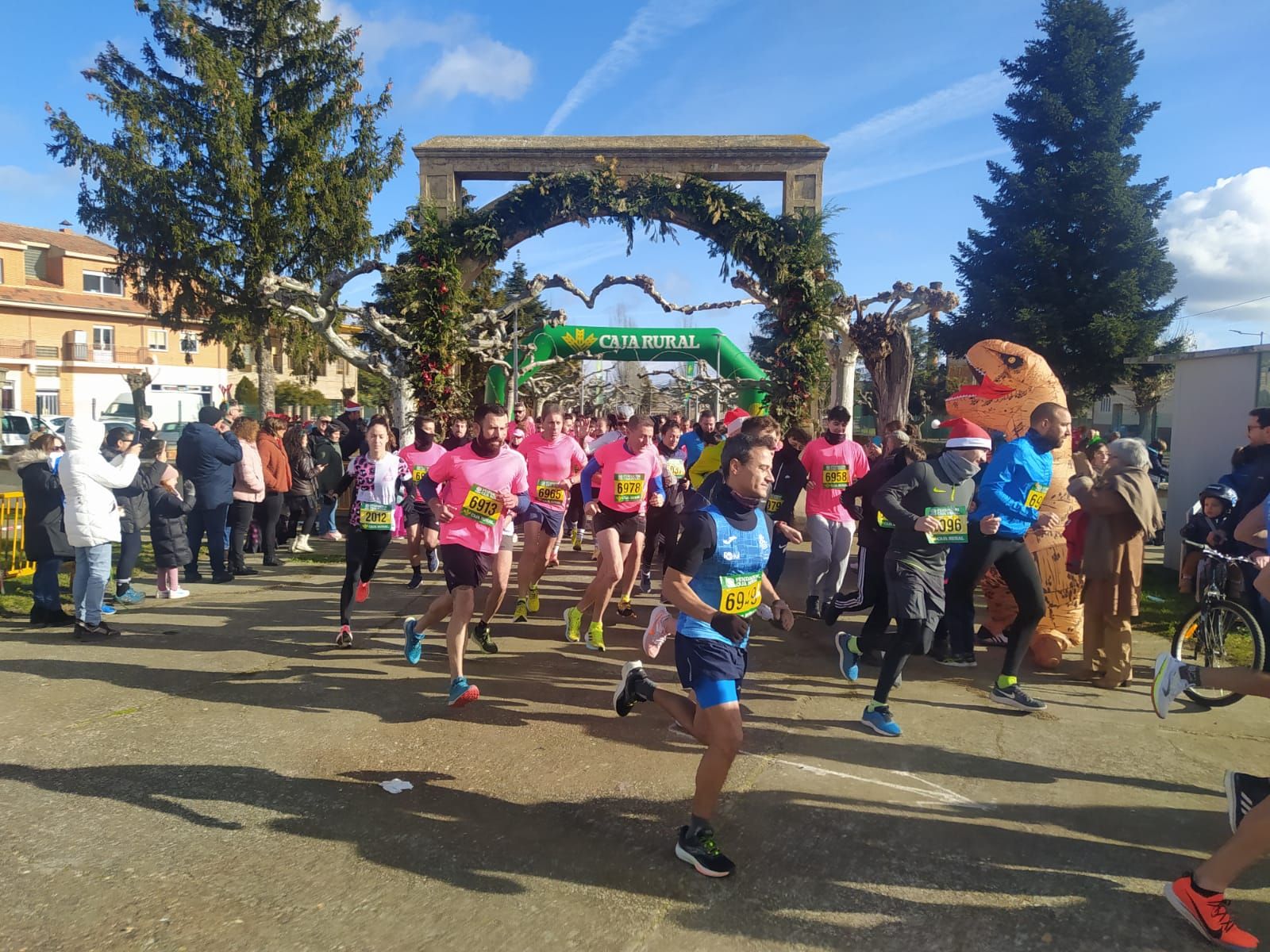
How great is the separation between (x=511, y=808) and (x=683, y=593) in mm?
1372

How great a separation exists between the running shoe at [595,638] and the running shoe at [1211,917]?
410 cm

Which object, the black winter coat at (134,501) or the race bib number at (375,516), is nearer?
Result: the race bib number at (375,516)

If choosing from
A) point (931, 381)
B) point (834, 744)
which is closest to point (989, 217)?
point (931, 381)

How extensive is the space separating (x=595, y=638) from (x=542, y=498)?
1564 millimetres

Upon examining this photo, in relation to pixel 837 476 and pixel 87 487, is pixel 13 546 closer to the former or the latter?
pixel 87 487

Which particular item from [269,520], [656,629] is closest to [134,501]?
[269,520]

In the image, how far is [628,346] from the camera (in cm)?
1702

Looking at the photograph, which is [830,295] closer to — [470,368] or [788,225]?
[788,225]

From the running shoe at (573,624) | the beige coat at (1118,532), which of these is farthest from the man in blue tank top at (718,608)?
the beige coat at (1118,532)

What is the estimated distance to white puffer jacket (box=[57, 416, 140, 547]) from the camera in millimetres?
6230

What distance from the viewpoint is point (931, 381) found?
36250mm

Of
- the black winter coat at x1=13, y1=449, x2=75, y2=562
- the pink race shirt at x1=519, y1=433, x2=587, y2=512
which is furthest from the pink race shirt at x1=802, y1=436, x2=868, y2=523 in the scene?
the black winter coat at x1=13, y1=449, x2=75, y2=562

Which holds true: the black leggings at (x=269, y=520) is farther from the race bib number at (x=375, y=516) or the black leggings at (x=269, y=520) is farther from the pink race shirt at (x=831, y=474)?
the pink race shirt at (x=831, y=474)

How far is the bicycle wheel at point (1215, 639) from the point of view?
5203 mm
